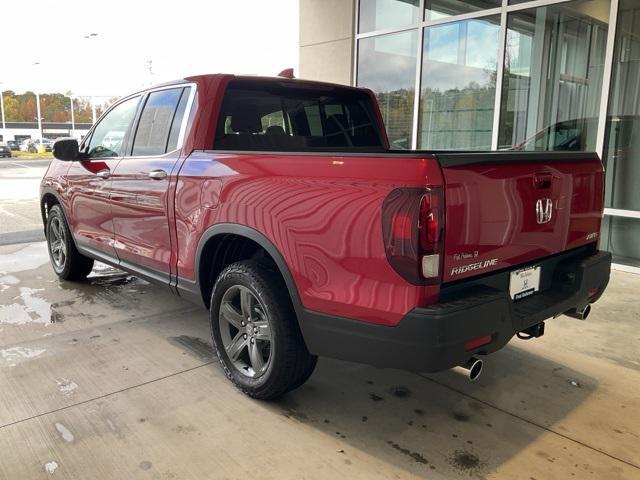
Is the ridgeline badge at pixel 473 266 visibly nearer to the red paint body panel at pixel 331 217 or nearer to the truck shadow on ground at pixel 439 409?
the red paint body panel at pixel 331 217

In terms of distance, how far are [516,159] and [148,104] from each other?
9.18 feet

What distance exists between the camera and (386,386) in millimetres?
3293

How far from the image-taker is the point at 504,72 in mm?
7531

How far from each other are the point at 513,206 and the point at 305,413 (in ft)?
5.09

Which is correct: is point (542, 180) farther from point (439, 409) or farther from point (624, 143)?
point (624, 143)

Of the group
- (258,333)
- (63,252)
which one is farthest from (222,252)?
(63,252)

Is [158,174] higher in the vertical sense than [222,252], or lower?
higher

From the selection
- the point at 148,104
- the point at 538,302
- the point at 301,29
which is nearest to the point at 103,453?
the point at 538,302

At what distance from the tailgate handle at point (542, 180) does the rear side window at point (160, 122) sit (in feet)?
7.50

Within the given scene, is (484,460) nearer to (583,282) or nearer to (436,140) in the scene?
(583,282)

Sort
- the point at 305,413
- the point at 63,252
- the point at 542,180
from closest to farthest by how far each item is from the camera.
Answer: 1. the point at 542,180
2. the point at 305,413
3. the point at 63,252

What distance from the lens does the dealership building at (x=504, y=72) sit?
20.9 ft

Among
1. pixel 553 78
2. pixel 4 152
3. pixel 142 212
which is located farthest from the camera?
pixel 4 152

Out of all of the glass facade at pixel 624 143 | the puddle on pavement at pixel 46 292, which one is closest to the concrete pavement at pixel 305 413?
the puddle on pavement at pixel 46 292
